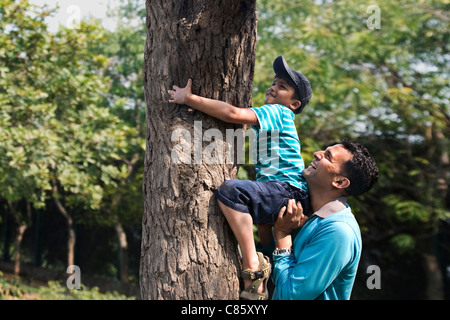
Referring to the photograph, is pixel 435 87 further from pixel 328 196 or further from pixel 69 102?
pixel 328 196

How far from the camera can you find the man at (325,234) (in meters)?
2.54

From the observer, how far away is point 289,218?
9.03 feet

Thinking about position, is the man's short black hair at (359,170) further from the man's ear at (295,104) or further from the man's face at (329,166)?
the man's ear at (295,104)

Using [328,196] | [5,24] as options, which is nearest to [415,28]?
[5,24]

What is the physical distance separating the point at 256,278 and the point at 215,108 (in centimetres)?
85

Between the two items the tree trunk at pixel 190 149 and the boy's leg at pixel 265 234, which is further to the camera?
the boy's leg at pixel 265 234

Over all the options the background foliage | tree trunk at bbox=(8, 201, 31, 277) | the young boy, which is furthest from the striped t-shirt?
tree trunk at bbox=(8, 201, 31, 277)

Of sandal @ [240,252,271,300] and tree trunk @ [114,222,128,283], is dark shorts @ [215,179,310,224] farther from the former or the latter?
tree trunk @ [114,222,128,283]

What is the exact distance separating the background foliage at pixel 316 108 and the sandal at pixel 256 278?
16.6ft

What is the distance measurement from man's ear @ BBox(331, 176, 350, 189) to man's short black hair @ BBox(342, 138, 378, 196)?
18mm

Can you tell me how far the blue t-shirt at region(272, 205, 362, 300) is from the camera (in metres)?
2.53
